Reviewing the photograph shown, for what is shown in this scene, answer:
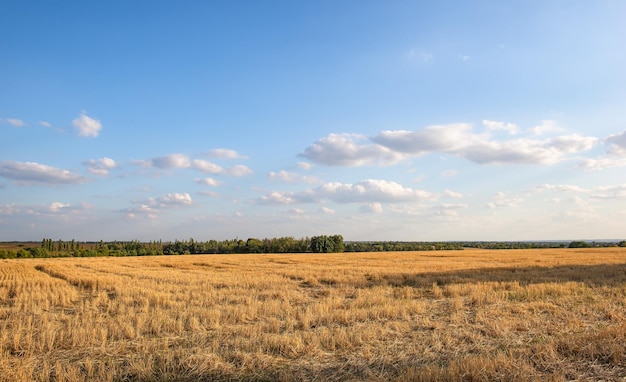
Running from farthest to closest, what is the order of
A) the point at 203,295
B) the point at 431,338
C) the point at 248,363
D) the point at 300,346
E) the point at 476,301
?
1. the point at 203,295
2. the point at 476,301
3. the point at 431,338
4. the point at 300,346
5. the point at 248,363

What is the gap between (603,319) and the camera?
1197cm

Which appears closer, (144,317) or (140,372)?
(140,372)

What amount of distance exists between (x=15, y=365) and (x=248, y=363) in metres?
4.39

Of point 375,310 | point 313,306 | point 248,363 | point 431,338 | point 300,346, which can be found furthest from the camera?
point 313,306

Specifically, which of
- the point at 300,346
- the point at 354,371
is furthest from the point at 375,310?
the point at 354,371

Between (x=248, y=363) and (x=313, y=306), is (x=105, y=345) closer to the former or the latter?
(x=248, y=363)

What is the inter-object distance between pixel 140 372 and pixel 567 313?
12270 millimetres

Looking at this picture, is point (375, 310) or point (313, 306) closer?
point (375, 310)

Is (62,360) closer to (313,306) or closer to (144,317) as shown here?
(144,317)

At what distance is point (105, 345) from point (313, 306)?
23.9ft

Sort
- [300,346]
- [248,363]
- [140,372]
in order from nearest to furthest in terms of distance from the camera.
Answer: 1. [140,372]
2. [248,363]
3. [300,346]

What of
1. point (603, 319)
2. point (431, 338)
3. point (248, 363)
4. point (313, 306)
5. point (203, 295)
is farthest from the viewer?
point (203, 295)

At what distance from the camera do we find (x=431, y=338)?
379 inches

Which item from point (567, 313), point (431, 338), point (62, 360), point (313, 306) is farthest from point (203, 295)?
point (567, 313)
